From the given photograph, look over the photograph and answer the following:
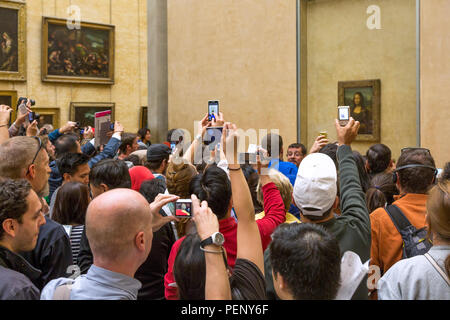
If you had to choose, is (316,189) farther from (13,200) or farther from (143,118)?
(143,118)

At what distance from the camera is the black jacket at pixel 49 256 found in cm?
300

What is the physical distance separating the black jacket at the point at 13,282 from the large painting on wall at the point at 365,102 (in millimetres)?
9143

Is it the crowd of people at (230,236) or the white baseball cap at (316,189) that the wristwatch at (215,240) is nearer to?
the crowd of people at (230,236)

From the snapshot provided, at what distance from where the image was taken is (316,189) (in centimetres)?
259

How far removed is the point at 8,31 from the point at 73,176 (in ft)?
38.4

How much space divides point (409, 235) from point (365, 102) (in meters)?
7.79

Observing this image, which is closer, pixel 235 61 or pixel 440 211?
pixel 440 211

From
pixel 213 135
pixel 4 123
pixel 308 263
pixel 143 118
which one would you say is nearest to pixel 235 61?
pixel 143 118

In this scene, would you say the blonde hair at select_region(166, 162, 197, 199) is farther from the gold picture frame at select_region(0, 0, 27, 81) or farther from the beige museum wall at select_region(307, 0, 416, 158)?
the gold picture frame at select_region(0, 0, 27, 81)

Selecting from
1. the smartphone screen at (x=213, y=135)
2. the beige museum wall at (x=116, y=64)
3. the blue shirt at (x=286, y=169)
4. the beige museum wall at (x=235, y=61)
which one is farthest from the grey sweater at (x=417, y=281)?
the beige museum wall at (x=116, y=64)

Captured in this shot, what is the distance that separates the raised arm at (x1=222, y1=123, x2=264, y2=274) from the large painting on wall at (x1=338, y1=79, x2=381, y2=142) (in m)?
8.22
